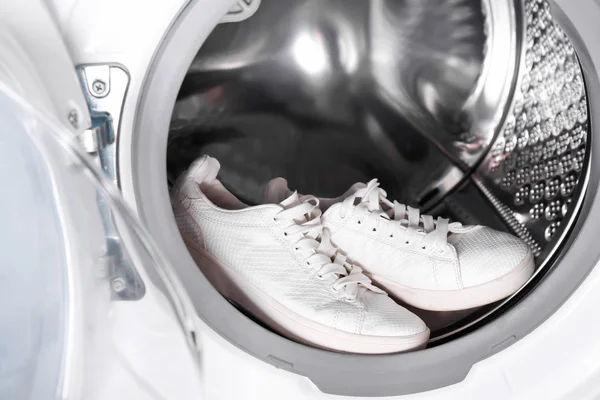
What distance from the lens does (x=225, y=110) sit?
1014mm

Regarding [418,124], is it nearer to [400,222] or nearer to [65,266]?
[400,222]

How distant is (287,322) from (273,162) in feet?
1.16

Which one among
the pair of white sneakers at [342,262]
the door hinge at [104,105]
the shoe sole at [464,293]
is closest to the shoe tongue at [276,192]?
the pair of white sneakers at [342,262]

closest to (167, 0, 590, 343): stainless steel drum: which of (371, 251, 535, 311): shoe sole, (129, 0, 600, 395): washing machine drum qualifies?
(129, 0, 600, 395): washing machine drum

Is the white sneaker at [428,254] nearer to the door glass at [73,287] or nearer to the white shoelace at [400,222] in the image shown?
the white shoelace at [400,222]

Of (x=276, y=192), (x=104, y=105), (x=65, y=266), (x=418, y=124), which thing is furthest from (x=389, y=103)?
(x=65, y=266)

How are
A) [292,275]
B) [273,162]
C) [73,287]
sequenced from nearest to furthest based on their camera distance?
[73,287] → [292,275] → [273,162]

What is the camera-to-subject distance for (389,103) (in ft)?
3.51

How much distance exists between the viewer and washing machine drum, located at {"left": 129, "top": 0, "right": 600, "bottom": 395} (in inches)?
30.1

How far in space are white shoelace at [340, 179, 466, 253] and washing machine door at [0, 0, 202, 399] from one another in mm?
295

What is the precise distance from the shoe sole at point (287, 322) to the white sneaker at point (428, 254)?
0.22 feet

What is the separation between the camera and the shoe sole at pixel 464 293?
0.78m

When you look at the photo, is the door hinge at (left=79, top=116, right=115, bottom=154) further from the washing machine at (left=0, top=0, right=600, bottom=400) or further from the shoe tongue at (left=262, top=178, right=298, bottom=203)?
the shoe tongue at (left=262, top=178, right=298, bottom=203)

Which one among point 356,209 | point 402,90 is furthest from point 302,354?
point 402,90
